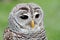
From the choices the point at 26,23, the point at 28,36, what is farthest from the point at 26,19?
the point at 28,36

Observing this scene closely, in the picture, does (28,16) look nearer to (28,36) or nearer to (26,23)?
(26,23)

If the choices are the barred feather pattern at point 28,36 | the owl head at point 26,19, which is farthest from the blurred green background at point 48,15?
the owl head at point 26,19

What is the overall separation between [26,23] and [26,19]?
71 mm

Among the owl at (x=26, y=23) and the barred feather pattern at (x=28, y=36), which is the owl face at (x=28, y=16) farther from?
the barred feather pattern at (x=28, y=36)

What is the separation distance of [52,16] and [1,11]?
1417 millimetres

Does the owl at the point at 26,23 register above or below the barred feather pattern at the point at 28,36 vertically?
above

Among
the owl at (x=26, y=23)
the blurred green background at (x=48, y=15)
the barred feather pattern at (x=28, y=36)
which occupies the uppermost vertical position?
the owl at (x=26, y=23)

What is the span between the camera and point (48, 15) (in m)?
14.5

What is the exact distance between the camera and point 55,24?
13992 mm

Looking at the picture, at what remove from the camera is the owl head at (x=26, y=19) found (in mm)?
9781

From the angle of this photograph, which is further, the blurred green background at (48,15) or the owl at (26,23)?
the blurred green background at (48,15)

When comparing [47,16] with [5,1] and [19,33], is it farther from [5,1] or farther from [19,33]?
[19,33]

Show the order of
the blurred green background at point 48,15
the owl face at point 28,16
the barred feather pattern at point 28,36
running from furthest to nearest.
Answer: the blurred green background at point 48,15
the barred feather pattern at point 28,36
the owl face at point 28,16

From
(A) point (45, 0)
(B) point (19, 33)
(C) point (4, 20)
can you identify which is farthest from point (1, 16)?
(B) point (19, 33)
